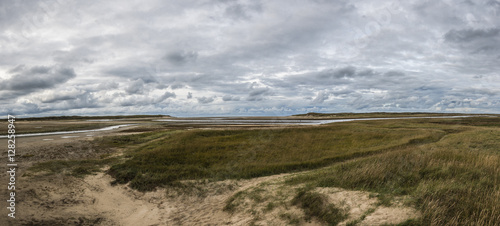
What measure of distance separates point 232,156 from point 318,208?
1547 centimetres

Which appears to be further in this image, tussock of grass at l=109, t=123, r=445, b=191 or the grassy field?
tussock of grass at l=109, t=123, r=445, b=191

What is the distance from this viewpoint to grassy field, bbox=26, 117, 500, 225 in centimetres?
846

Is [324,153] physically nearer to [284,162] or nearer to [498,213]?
[284,162]

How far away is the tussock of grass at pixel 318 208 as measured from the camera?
30.4 feet

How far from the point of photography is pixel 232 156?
81.5 ft

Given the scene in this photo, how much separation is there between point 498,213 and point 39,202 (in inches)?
759

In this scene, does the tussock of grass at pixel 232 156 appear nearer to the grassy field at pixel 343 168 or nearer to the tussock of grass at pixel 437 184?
the grassy field at pixel 343 168

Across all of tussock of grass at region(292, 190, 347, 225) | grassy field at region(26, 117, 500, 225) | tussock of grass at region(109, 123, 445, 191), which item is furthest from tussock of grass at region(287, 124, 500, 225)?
tussock of grass at region(109, 123, 445, 191)

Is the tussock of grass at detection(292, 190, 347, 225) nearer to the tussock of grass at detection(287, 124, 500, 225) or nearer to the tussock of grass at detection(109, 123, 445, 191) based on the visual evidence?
the tussock of grass at detection(287, 124, 500, 225)

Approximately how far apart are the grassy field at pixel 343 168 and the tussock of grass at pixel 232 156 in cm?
8

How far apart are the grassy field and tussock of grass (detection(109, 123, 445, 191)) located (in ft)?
0.25

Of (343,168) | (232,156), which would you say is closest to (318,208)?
(343,168)

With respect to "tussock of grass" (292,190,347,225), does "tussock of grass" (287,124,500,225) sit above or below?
above

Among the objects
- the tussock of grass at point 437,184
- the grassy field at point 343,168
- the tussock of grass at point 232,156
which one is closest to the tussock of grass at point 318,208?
the grassy field at point 343,168
